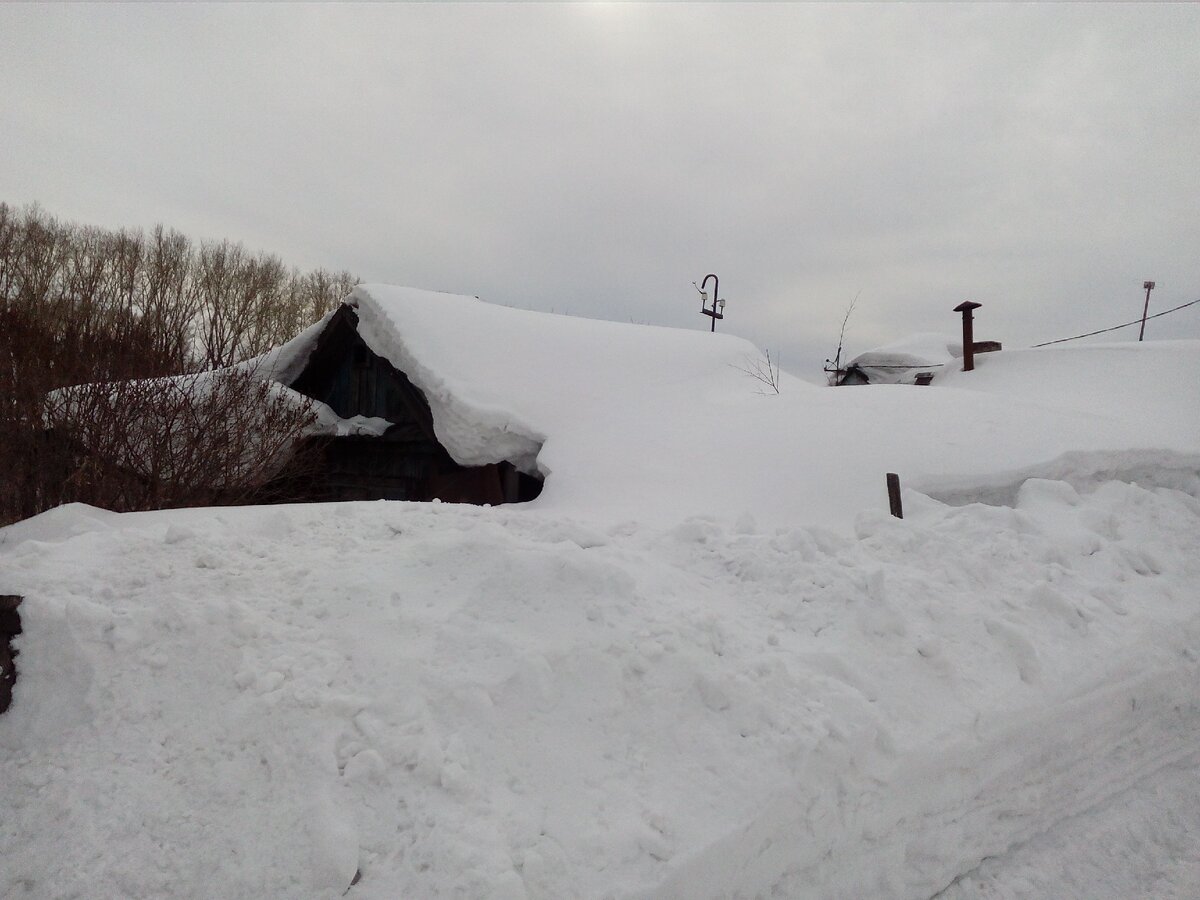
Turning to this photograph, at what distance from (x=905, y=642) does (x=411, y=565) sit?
244cm

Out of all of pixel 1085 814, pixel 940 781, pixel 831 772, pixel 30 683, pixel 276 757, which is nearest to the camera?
pixel 276 757

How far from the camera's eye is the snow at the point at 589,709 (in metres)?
1.93

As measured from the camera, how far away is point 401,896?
1.77 metres

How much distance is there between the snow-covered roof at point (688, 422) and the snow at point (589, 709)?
141 centimetres

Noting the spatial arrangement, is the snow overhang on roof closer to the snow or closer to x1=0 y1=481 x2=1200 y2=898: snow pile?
the snow

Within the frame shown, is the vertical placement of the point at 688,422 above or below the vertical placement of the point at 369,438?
above

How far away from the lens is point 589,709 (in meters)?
2.43

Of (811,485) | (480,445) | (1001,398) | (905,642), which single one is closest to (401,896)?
(905,642)

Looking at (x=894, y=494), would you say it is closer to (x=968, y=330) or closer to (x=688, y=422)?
(x=688, y=422)

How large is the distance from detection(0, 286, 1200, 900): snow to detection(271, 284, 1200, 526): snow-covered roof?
1.41m

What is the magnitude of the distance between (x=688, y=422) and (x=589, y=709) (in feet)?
18.2

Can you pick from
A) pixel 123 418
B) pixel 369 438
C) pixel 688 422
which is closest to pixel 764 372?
pixel 688 422

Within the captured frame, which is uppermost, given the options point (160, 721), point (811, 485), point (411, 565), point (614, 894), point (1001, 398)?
point (1001, 398)

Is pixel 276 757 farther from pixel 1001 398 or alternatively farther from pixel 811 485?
pixel 1001 398
